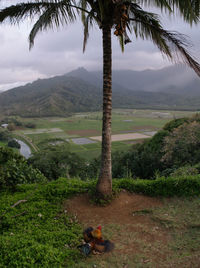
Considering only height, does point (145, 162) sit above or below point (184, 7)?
below

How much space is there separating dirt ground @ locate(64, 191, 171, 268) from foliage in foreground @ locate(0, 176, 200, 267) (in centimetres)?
30

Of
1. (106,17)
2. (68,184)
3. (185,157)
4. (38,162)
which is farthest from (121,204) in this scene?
(38,162)

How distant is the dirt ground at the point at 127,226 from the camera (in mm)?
4043

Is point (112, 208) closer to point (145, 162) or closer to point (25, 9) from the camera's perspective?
point (25, 9)

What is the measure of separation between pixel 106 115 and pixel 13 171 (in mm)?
3447

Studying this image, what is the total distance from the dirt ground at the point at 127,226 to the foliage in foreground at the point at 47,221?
11.9 inches

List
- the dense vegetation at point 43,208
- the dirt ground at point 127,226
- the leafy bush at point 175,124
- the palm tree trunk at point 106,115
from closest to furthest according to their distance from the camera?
the dense vegetation at point 43,208 → the dirt ground at point 127,226 → the palm tree trunk at point 106,115 → the leafy bush at point 175,124

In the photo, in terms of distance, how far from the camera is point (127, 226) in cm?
510

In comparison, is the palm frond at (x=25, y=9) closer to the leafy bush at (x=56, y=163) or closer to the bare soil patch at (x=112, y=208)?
the bare soil patch at (x=112, y=208)

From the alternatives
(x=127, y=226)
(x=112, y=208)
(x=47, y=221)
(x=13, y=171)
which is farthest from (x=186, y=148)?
(x=47, y=221)

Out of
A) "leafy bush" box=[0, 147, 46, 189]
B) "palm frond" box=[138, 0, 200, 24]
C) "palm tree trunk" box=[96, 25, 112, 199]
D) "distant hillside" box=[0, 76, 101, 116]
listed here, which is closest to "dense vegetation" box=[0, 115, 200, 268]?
"leafy bush" box=[0, 147, 46, 189]

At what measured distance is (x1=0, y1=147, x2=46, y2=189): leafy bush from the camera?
22.7 feet

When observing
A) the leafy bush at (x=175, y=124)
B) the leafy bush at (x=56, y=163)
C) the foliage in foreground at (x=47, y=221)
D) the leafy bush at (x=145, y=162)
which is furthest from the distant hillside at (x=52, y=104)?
the foliage in foreground at (x=47, y=221)

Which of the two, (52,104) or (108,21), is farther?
(52,104)
